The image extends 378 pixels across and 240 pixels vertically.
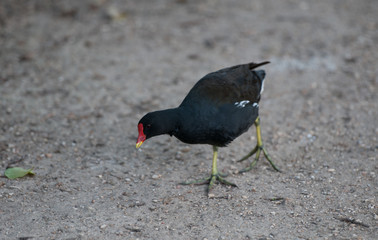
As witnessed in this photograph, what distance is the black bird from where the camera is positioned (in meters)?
4.21

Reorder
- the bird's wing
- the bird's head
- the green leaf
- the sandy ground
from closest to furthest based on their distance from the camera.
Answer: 1. the sandy ground
2. the bird's head
3. the bird's wing
4. the green leaf

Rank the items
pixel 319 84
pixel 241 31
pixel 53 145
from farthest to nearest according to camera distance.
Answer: pixel 241 31
pixel 319 84
pixel 53 145

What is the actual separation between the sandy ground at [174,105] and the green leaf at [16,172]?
0.07 m

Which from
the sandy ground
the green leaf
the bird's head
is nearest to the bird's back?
the bird's head

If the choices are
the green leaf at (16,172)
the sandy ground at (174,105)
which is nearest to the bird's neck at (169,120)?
the sandy ground at (174,105)

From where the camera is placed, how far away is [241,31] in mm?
8148

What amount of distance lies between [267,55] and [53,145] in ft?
12.5

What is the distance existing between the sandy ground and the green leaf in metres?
0.07

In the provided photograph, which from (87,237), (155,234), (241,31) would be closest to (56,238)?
(87,237)

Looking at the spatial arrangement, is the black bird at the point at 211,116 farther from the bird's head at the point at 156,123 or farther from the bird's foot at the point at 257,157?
the bird's foot at the point at 257,157

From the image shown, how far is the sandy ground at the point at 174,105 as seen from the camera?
407cm

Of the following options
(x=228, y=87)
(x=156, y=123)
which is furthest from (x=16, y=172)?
(x=228, y=87)

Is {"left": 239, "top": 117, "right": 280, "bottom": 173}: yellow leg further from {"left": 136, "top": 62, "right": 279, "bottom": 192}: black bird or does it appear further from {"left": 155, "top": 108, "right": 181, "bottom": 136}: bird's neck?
{"left": 155, "top": 108, "right": 181, "bottom": 136}: bird's neck

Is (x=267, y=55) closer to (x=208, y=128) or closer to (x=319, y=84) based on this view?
(x=319, y=84)
